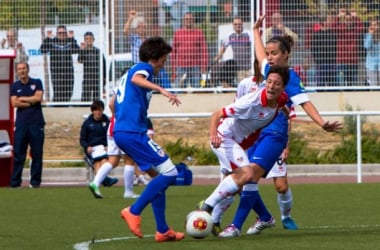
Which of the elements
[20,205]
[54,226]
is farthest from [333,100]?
[54,226]

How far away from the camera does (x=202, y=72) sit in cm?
→ 2581

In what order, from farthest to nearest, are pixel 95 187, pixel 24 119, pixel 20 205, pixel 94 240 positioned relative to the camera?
pixel 24 119, pixel 95 187, pixel 20 205, pixel 94 240

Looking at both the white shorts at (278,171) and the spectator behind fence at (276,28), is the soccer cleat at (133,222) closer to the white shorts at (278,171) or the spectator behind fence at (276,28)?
the white shorts at (278,171)

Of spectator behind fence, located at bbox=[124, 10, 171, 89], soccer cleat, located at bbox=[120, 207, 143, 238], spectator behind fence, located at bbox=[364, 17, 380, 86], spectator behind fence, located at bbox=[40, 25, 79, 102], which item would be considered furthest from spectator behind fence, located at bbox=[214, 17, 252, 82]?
soccer cleat, located at bbox=[120, 207, 143, 238]

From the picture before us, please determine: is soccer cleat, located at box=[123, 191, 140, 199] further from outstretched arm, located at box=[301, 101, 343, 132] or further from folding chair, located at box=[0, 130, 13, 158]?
outstretched arm, located at box=[301, 101, 343, 132]

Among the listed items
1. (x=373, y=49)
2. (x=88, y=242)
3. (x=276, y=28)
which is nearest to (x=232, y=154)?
(x=88, y=242)

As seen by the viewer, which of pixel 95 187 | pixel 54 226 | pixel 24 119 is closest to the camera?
pixel 54 226

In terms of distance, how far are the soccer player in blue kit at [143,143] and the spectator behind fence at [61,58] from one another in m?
13.3

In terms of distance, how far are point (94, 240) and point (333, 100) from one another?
1436cm

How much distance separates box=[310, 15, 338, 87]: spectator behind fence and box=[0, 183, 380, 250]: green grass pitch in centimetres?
484

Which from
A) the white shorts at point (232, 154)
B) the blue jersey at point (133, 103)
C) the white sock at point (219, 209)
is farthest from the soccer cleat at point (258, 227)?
the blue jersey at point (133, 103)

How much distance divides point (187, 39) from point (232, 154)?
13.7 m

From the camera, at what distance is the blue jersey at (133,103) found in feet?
39.9

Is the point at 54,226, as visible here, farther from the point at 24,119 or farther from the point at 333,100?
the point at 333,100
